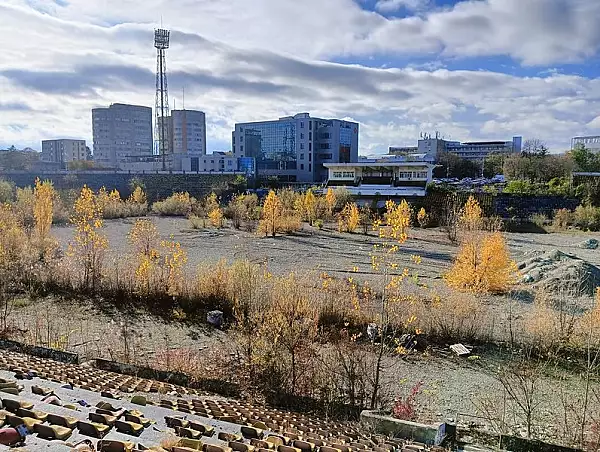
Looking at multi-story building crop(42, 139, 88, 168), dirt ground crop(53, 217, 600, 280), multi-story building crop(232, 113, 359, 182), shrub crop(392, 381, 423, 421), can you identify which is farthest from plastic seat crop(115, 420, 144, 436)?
multi-story building crop(42, 139, 88, 168)

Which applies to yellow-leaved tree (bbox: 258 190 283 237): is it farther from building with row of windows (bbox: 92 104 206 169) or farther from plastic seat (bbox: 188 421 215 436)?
building with row of windows (bbox: 92 104 206 169)

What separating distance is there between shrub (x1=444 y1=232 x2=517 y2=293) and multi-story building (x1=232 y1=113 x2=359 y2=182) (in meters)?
50.7

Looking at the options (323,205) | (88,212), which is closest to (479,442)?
(88,212)

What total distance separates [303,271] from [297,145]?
5159 cm

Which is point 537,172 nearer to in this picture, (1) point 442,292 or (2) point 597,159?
(2) point 597,159

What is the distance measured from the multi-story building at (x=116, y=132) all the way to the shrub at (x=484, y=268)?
9170cm

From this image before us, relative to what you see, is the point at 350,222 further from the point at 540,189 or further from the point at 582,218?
the point at 540,189

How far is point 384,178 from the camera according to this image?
1714 inches

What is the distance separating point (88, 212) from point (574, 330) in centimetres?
1394

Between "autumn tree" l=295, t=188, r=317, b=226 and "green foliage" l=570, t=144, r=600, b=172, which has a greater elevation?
"green foliage" l=570, t=144, r=600, b=172

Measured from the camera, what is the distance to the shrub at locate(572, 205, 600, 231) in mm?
34281

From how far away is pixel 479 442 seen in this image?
6.15 meters

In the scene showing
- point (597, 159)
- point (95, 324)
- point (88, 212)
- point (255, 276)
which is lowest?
point (95, 324)

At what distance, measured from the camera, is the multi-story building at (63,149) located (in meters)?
102
